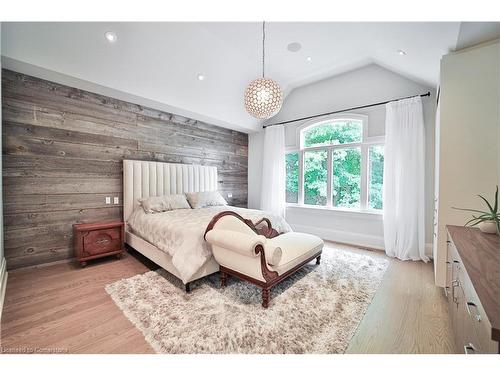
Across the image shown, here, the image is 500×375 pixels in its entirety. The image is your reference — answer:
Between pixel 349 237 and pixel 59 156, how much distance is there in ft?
16.0

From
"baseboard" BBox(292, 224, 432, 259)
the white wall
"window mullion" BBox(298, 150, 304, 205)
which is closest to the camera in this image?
the white wall

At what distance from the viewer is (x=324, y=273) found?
2.64 metres

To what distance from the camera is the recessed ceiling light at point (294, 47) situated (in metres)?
3.15

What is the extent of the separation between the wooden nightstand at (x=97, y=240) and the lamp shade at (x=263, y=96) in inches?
99.3

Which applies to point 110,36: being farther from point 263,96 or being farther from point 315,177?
point 315,177

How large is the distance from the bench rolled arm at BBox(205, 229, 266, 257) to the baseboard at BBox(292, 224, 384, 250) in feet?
9.05

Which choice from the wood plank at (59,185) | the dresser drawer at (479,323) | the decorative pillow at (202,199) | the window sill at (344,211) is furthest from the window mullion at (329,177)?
the wood plank at (59,185)

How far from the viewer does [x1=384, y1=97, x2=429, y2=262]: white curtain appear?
10.5ft

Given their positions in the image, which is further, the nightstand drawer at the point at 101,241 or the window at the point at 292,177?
the window at the point at 292,177

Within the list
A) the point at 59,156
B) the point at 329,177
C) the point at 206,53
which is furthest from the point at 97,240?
the point at 329,177

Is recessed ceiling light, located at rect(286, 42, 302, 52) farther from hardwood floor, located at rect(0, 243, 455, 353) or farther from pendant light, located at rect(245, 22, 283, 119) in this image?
hardwood floor, located at rect(0, 243, 455, 353)

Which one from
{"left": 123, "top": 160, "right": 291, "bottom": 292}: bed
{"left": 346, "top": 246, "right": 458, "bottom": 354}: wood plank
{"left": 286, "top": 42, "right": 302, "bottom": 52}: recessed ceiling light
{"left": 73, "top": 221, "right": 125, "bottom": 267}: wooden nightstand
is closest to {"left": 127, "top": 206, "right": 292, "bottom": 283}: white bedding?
{"left": 123, "top": 160, "right": 291, "bottom": 292}: bed

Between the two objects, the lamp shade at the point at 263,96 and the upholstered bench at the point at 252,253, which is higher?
the lamp shade at the point at 263,96

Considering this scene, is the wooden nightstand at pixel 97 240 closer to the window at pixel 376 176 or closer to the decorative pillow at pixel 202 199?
the decorative pillow at pixel 202 199
